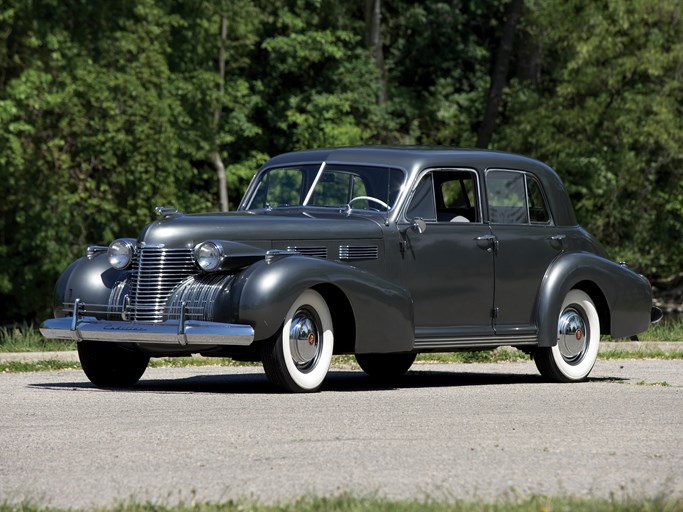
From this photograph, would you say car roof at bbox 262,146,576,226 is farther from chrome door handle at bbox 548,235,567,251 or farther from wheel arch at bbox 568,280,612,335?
wheel arch at bbox 568,280,612,335

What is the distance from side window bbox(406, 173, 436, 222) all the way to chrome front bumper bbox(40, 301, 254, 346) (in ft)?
7.17

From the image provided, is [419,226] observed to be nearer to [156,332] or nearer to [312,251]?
[312,251]

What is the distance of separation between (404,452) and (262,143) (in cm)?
3816

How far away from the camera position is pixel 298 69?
45.2 m

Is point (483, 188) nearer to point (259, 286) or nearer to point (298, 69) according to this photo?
point (259, 286)

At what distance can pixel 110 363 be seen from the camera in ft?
39.9

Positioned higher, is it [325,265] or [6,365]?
[325,265]

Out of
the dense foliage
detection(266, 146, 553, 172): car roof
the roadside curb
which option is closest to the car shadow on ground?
detection(266, 146, 553, 172): car roof

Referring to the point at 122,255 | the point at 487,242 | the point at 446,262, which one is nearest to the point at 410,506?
the point at 122,255

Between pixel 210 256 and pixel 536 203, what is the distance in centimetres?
373

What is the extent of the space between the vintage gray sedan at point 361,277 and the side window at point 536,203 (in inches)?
0.5

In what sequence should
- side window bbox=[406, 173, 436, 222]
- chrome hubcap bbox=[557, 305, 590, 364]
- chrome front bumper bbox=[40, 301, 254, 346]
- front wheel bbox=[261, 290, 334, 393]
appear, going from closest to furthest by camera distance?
chrome front bumper bbox=[40, 301, 254, 346] < front wheel bbox=[261, 290, 334, 393] < side window bbox=[406, 173, 436, 222] < chrome hubcap bbox=[557, 305, 590, 364]

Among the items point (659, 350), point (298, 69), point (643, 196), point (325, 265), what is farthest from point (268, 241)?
point (298, 69)

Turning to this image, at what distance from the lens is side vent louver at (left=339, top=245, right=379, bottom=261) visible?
11.7 m
